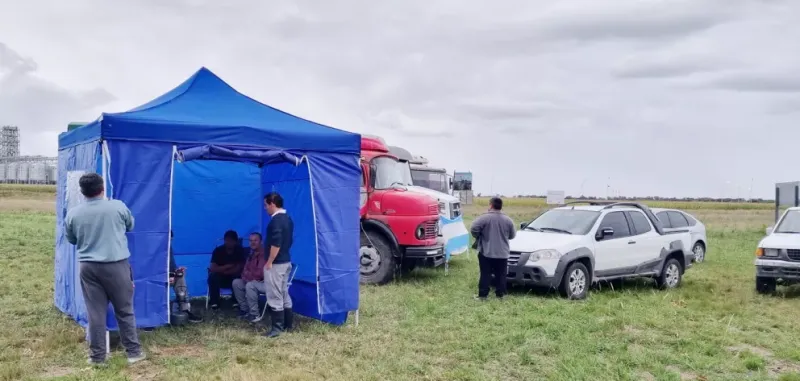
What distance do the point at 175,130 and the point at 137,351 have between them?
93.5 inches

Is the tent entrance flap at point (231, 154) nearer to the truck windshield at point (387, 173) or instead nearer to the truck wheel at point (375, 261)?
the truck wheel at point (375, 261)

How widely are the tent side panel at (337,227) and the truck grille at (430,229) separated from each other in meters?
3.78

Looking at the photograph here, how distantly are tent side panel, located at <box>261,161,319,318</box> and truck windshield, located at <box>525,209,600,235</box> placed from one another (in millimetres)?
4631

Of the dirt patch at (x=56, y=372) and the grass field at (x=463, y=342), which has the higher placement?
the grass field at (x=463, y=342)

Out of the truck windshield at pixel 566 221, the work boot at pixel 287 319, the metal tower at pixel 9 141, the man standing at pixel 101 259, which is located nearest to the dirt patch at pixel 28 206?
the truck windshield at pixel 566 221

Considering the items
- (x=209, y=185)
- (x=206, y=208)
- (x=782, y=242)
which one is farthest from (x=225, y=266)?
(x=782, y=242)

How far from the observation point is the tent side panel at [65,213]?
7270 mm

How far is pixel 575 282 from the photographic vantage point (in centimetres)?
1065

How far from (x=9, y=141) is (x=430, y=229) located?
106137 millimetres

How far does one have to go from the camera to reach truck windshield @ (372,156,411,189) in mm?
12344

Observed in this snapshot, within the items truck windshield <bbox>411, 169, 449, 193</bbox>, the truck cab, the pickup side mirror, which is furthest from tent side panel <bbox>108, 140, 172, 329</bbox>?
truck windshield <bbox>411, 169, 449, 193</bbox>

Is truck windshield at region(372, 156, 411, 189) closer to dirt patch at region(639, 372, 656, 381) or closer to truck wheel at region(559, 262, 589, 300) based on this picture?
truck wheel at region(559, 262, 589, 300)

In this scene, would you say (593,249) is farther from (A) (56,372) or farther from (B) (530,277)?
(A) (56,372)

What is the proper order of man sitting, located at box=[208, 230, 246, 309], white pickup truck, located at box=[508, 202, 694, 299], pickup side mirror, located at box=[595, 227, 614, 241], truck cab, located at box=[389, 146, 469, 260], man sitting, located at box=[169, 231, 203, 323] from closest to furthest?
man sitting, located at box=[169, 231, 203, 323] < man sitting, located at box=[208, 230, 246, 309] < white pickup truck, located at box=[508, 202, 694, 299] < pickup side mirror, located at box=[595, 227, 614, 241] < truck cab, located at box=[389, 146, 469, 260]
